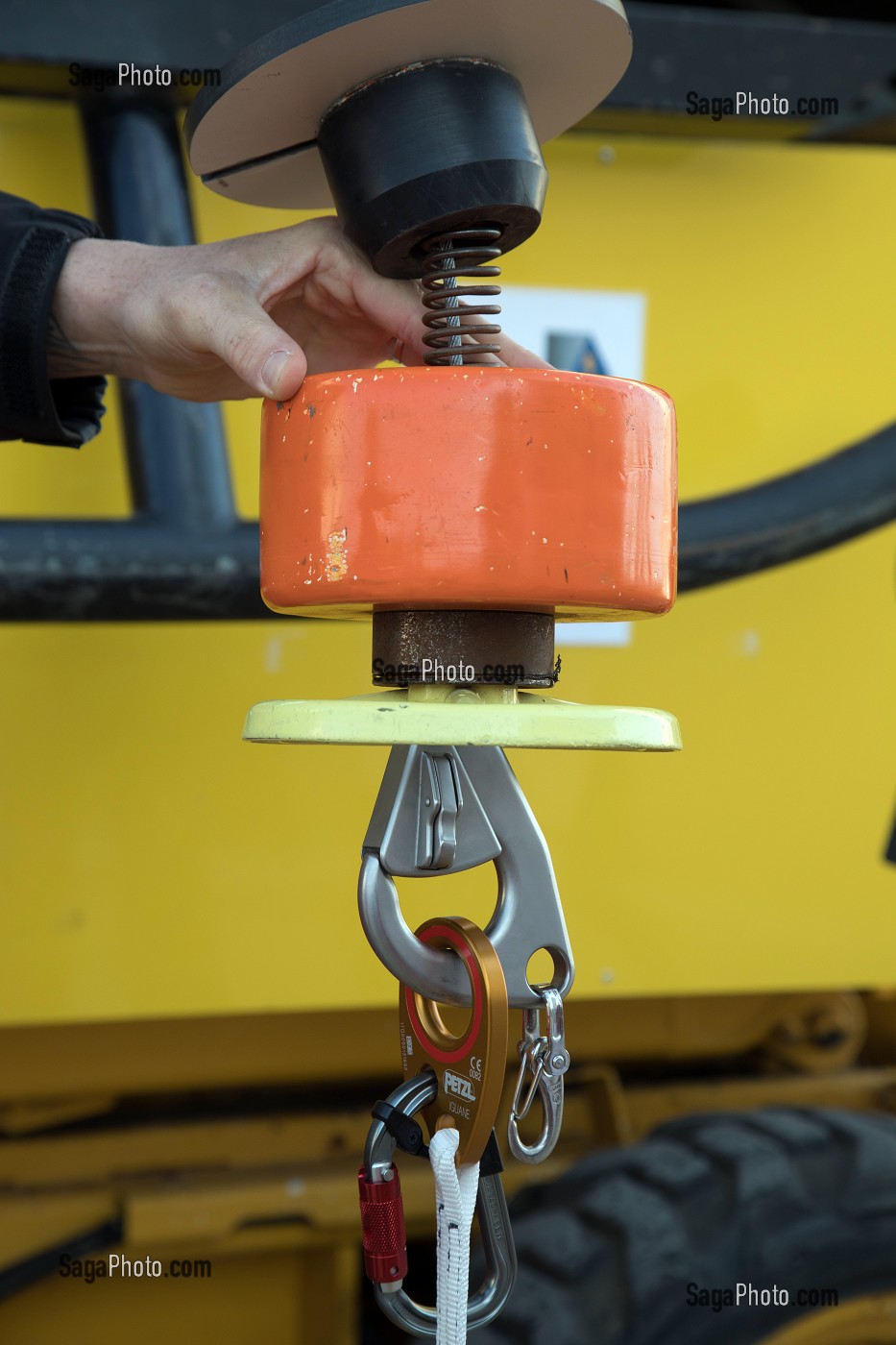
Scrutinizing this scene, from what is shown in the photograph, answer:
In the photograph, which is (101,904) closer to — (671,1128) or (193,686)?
(193,686)

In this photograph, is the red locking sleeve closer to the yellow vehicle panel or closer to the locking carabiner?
the locking carabiner

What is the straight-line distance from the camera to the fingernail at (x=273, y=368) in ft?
2.32

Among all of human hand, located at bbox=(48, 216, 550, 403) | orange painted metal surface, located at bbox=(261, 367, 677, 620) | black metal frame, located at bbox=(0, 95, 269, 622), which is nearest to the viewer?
orange painted metal surface, located at bbox=(261, 367, 677, 620)

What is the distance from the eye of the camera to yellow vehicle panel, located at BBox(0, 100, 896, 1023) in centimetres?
120

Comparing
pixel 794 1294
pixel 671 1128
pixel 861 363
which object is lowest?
pixel 794 1294

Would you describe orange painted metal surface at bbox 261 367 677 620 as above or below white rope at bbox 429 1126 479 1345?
above

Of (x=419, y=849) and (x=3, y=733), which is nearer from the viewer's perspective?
(x=419, y=849)

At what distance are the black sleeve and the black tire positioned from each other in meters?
0.92

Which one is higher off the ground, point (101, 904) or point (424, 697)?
point (424, 697)

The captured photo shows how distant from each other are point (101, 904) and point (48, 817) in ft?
0.31

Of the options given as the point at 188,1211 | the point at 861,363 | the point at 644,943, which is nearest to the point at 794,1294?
the point at 644,943

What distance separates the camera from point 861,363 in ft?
4.38

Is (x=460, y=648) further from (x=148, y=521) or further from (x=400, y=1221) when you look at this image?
(x=148, y=521)

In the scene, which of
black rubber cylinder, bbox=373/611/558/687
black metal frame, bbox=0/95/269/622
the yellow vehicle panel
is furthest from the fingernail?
the yellow vehicle panel
